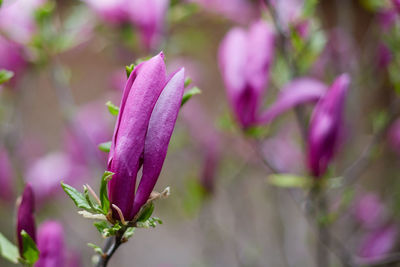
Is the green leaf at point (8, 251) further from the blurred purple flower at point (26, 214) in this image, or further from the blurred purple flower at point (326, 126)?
the blurred purple flower at point (326, 126)

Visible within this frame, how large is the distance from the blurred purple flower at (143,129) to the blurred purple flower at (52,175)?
1.58 feet

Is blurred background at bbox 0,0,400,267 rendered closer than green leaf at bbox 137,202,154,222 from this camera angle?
No

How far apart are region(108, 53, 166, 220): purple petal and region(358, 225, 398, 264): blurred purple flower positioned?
0.64m

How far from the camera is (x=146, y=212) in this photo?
0.33 m

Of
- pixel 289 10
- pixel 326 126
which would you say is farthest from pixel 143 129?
pixel 289 10

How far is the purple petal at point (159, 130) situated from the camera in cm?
32

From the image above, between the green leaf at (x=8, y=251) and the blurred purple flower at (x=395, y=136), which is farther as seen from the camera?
the blurred purple flower at (x=395, y=136)

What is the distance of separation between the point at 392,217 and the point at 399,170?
0.19 metres

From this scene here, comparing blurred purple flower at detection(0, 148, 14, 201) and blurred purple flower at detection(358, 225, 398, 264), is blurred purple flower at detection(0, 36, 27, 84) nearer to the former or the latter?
blurred purple flower at detection(0, 148, 14, 201)

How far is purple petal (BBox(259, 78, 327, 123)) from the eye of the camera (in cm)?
54

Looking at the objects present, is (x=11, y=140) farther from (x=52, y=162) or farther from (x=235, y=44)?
(x=235, y=44)

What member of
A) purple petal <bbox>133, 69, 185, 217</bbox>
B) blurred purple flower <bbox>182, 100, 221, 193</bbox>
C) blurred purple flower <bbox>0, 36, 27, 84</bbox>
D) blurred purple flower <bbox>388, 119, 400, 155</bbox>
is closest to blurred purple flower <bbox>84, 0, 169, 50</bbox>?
blurred purple flower <bbox>0, 36, 27, 84</bbox>

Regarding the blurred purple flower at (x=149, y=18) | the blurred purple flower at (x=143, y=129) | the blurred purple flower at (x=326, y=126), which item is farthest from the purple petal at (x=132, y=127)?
the blurred purple flower at (x=149, y=18)

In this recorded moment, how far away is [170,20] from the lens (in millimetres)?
746
